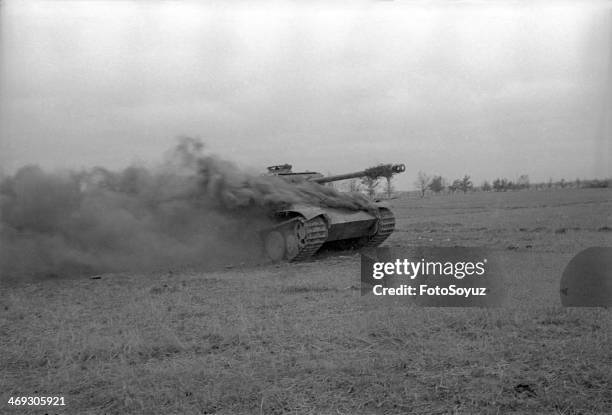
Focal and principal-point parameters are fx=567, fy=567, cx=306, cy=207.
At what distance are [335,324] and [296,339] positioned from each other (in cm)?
65

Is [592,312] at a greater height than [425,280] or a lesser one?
lesser

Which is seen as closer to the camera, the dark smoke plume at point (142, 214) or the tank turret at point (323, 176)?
the dark smoke plume at point (142, 214)

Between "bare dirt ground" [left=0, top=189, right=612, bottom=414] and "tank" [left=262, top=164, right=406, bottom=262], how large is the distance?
2.81 m

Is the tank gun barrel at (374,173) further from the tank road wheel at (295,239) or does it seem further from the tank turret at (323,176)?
the tank road wheel at (295,239)

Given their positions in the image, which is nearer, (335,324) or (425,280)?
(425,280)

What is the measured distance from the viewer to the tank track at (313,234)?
1115 centimetres

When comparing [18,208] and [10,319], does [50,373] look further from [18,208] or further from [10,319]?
[18,208]

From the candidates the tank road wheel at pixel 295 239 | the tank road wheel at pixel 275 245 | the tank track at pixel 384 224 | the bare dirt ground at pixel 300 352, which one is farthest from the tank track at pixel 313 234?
the bare dirt ground at pixel 300 352

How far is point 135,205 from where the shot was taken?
1156 centimetres

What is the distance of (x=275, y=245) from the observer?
1233 centimetres

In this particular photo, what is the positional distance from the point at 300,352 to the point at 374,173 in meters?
8.40

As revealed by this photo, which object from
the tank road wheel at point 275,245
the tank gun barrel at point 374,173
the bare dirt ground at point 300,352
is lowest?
the bare dirt ground at point 300,352

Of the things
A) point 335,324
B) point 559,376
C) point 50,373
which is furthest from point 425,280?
point 50,373

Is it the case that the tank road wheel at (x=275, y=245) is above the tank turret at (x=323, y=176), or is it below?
below
